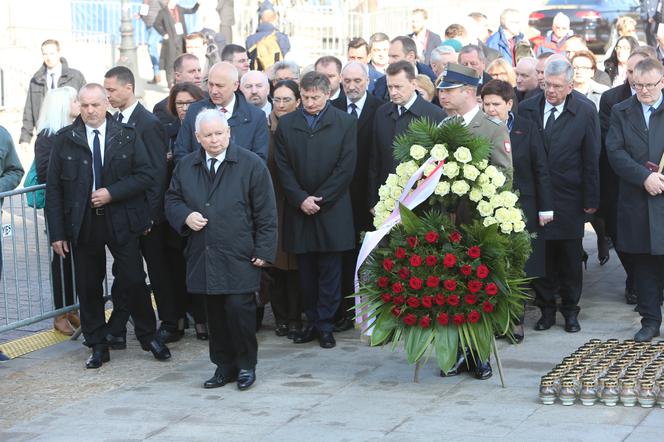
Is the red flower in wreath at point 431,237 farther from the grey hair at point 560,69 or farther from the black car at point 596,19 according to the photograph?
the black car at point 596,19

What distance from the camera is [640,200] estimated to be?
9.54 m

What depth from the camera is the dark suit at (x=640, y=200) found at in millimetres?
9438

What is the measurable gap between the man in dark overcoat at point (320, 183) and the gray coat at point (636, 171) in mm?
2017

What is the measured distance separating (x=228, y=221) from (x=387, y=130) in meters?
2.10

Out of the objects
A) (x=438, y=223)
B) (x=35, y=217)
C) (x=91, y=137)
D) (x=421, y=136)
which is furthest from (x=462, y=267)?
(x=35, y=217)

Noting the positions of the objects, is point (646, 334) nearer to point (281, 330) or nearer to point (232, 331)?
point (281, 330)

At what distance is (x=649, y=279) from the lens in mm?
9695

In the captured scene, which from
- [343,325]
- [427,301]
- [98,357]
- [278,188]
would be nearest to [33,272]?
[98,357]

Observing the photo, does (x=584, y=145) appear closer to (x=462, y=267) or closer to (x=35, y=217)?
(x=462, y=267)

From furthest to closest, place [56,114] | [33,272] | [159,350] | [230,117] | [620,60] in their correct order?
[620,60] → [33,272] → [56,114] → [230,117] → [159,350]

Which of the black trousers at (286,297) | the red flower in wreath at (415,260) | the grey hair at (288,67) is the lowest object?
the black trousers at (286,297)

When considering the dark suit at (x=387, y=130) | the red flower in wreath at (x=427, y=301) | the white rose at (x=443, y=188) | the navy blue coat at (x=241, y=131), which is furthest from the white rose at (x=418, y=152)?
the navy blue coat at (x=241, y=131)

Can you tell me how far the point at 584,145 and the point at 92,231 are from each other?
156 inches

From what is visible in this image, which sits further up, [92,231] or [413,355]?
[92,231]
